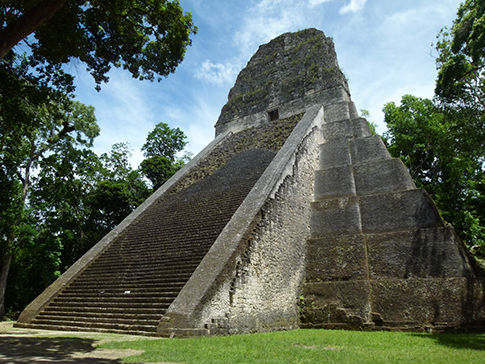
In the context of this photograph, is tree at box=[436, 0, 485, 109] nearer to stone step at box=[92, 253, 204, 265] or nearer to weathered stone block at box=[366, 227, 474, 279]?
weathered stone block at box=[366, 227, 474, 279]

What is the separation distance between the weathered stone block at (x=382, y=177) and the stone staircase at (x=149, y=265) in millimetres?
3204

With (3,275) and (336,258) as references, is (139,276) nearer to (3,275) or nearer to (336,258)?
(336,258)

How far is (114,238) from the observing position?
10039mm

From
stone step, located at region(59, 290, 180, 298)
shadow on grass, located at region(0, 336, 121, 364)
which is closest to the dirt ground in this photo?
shadow on grass, located at region(0, 336, 121, 364)

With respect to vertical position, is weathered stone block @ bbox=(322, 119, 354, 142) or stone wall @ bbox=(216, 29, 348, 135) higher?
stone wall @ bbox=(216, 29, 348, 135)

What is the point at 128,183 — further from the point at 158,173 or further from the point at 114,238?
the point at 114,238

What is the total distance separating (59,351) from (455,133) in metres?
10.2

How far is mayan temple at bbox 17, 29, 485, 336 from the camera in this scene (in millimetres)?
6262

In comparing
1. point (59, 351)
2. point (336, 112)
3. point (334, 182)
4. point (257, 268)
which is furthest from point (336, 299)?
point (336, 112)

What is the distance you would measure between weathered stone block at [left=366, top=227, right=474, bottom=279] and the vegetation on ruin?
247cm

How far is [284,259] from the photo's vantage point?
7.74 meters

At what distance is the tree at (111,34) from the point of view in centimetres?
638

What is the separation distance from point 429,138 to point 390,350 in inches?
661

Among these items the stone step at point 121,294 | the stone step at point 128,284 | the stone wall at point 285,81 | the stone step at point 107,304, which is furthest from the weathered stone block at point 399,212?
the stone wall at point 285,81
